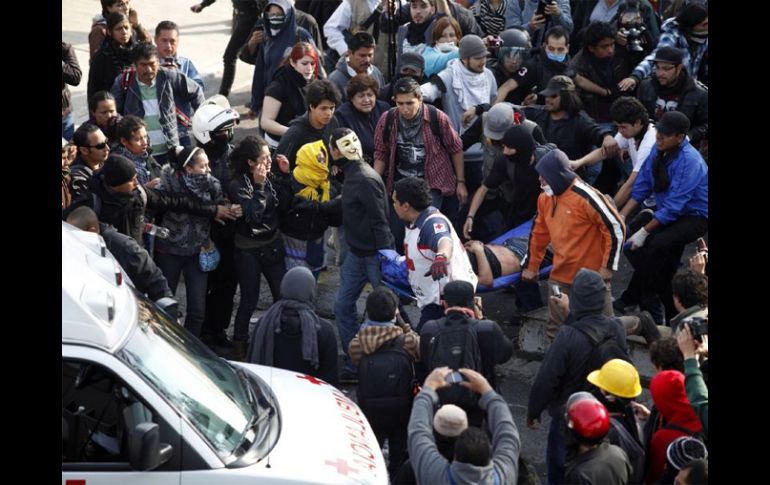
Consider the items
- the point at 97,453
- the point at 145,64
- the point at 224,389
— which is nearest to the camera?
the point at 97,453

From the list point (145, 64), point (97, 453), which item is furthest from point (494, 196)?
point (97, 453)

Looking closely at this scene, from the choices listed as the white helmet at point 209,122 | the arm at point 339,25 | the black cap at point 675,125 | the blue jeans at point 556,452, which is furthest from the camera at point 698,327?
the arm at point 339,25

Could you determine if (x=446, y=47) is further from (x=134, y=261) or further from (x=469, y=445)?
(x=469, y=445)

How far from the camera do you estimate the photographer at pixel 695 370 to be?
5.55m

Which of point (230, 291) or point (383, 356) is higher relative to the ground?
point (383, 356)

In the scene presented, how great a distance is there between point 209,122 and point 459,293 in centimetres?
276

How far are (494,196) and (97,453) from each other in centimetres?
480

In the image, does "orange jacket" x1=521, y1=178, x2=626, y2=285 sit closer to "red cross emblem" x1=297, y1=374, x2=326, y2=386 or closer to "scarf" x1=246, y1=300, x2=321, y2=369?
"scarf" x1=246, y1=300, x2=321, y2=369

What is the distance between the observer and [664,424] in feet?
19.5

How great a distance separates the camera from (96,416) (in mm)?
5266

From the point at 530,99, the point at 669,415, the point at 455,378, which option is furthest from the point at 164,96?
the point at 669,415

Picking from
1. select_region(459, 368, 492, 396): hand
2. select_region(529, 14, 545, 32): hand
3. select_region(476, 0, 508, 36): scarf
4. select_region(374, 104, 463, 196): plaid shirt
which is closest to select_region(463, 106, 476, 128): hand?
select_region(374, 104, 463, 196): plaid shirt

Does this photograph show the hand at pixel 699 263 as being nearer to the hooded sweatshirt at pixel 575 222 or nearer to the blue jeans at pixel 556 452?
the hooded sweatshirt at pixel 575 222
